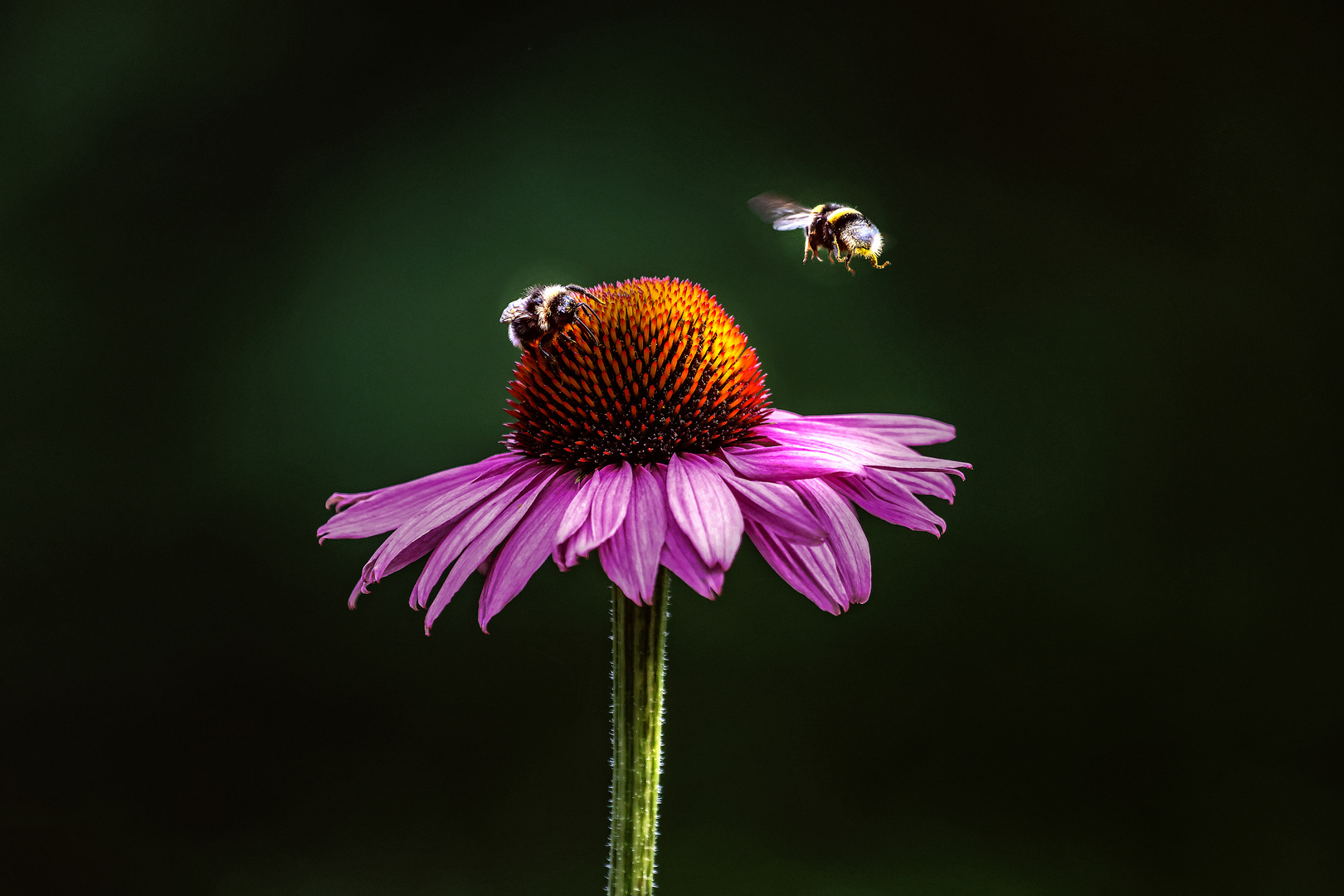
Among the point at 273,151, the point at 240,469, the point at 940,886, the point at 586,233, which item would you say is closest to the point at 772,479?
the point at 940,886

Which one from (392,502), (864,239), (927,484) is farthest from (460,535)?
(864,239)

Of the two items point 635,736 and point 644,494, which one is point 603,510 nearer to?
point 644,494

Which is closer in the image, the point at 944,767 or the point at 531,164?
the point at 944,767

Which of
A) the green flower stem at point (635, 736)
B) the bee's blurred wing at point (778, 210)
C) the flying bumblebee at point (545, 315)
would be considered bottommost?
the green flower stem at point (635, 736)

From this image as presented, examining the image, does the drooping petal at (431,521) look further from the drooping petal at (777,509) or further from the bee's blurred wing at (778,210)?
the bee's blurred wing at (778,210)

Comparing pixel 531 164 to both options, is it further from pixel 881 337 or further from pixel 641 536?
pixel 641 536

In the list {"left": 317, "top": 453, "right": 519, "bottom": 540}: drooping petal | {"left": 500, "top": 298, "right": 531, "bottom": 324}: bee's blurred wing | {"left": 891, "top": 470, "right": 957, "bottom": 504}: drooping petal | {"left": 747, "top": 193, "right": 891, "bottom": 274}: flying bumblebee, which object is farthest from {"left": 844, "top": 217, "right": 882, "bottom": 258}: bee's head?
{"left": 317, "top": 453, "right": 519, "bottom": 540}: drooping petal

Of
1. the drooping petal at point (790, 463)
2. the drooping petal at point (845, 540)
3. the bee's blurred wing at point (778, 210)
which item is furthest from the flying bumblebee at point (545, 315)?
the bee's blurred wing at point (778, 210)
